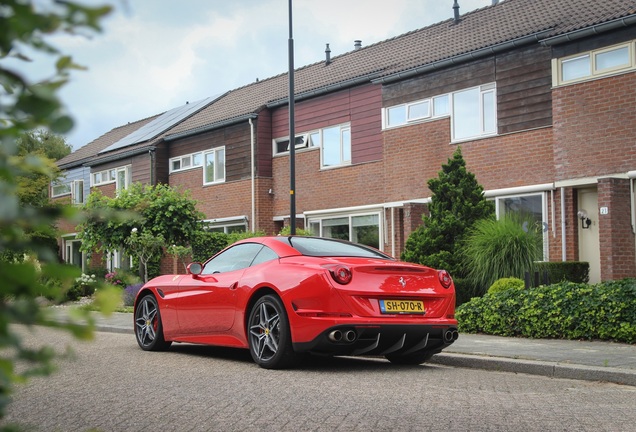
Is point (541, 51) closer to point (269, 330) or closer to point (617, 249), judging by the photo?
point (617, 249)

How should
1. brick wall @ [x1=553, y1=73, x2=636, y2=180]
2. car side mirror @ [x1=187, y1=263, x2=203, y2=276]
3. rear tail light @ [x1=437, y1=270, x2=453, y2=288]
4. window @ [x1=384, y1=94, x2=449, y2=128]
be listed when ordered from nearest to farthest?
rear tail light @ [x1=437, y1=270, x2=453, y2=288] < car side mirror @ [x1=187, y1=263, x2=203, y2=276] < brick wall @ [x1=553, y1=73, x2=636, y2=180] < window @ [x1=384, y1=94, x2=449, y2=128]

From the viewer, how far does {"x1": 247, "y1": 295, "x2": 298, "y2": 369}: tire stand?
8273mm

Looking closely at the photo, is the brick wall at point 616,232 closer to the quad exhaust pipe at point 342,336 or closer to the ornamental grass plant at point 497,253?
the ornamental grass plant at point 497,253

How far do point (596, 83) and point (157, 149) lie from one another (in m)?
20.0

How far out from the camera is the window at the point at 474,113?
19.7 m

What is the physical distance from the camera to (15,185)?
1.48 meters

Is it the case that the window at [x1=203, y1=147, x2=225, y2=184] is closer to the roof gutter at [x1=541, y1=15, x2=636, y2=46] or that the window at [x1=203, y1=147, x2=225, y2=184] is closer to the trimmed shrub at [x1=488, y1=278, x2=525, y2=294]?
the roof gutter at [x1=541, y1=15, x2=636, y2=46]

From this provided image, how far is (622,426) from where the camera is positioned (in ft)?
18.4

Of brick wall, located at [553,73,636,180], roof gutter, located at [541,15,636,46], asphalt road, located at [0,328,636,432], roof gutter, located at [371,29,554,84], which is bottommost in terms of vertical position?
asphalt road, located at [0,328,636,432]

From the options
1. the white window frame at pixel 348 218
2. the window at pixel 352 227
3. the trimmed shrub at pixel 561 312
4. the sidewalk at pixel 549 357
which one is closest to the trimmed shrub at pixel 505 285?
the trimmed shrub at pixel 561 312

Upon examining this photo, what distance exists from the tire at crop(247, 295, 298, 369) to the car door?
47 cm

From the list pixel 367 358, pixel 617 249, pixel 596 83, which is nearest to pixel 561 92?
pixel 596 83

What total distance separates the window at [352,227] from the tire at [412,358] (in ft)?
44.5

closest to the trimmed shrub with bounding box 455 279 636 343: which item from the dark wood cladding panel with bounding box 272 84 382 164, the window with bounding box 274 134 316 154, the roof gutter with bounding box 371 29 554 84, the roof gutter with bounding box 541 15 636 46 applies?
the roof gutter with bounding box 541 15 636 46
